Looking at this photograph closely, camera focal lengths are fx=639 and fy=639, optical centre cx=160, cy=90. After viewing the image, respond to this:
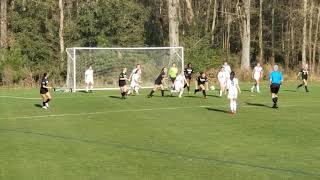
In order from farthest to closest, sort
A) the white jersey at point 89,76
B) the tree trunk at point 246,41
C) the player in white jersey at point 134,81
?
the tree trunk at point 246,41 < the white jersey at point 89,76 < the player in white jersey at point 134,81

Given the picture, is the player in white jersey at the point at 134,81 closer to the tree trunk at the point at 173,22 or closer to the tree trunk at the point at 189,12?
the tree trunk at the point at 173,22

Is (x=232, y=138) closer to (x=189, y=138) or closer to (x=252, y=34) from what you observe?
(x=189, y=138)

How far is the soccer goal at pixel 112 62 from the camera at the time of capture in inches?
1685

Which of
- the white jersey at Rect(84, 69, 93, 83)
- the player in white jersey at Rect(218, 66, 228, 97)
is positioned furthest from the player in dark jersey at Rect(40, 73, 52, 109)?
the white jersey at Rect(84, 69, 93, 83)

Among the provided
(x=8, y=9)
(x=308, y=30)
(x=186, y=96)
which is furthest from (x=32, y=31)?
(x=308, y=30)

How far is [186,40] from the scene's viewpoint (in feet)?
188

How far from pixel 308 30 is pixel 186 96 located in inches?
1437

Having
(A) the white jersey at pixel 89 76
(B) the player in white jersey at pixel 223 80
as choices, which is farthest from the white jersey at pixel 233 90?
(A) the white jersey at pixel 89 76

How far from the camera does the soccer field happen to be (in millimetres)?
13305

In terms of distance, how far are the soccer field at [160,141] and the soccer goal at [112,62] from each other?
42.3ft

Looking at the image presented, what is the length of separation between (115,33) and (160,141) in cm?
4040

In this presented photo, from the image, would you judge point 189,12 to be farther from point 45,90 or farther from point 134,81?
point 45,90

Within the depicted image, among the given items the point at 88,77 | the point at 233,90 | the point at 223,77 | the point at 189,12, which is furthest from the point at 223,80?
the point at 189,12

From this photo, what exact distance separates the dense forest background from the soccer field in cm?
2398
